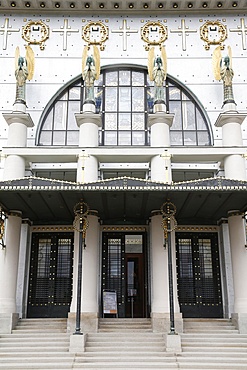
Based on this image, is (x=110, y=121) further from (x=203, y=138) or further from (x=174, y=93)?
(x=203, y=138)

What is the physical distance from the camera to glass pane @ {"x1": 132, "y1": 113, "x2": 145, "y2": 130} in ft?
67.0

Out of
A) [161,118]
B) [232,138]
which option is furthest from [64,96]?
[232,138]

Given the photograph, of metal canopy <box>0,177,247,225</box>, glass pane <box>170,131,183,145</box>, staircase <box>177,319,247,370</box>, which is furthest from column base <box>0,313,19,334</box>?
glass pane <box>170,131,183,145</box>

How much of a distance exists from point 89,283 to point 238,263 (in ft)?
18.4

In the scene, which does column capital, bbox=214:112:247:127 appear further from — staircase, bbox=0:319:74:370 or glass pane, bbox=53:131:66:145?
staircase, bbox=0:319:74:370

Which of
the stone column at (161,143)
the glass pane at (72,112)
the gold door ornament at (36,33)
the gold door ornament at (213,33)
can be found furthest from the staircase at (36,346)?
the gold door ornament at (213,33)

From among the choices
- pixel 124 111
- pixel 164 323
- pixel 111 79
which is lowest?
pixel 164 323

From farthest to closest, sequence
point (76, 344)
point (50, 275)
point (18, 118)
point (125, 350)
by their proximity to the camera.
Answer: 1. point (50, 275)
2. point (18, 118)
3. point (125, 350)
4. point (76, 344)

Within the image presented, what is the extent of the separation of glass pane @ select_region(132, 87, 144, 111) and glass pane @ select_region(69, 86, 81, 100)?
8.60 feet

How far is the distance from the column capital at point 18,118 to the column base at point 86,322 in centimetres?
815

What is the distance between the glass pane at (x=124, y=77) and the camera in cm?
2123

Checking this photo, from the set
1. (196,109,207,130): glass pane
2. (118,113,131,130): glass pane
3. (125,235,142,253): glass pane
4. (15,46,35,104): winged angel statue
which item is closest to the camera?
(15,46,35,104): winged angel statue

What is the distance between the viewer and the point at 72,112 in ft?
67.8

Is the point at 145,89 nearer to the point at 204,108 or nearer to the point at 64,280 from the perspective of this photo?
the point at 204,108
